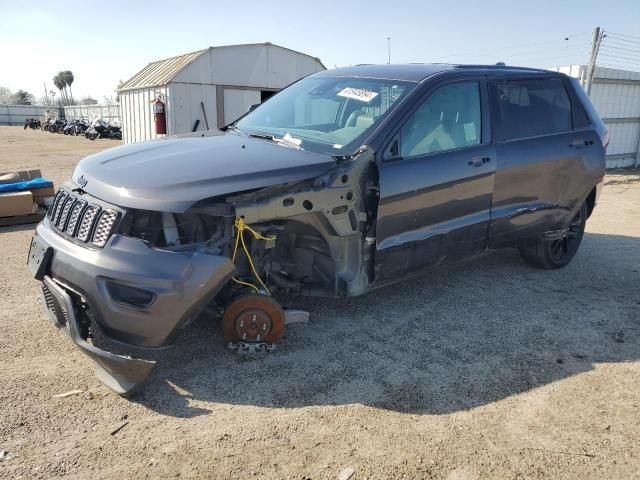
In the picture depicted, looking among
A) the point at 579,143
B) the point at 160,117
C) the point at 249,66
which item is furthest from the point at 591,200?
the point at 249,66

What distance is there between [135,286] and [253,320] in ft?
2.74

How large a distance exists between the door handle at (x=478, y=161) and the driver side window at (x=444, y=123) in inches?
5.2

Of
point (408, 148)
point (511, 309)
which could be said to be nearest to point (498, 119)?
point (408, 148)

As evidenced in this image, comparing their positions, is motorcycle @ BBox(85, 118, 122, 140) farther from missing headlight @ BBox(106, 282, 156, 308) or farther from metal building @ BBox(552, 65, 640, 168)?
missing headlight @ BBox(106, 282, 156, 308)

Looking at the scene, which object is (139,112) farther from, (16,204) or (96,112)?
(96,112)

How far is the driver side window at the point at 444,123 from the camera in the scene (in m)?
3.83

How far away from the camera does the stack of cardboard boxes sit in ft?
22.2

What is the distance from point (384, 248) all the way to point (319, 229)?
1.72ft

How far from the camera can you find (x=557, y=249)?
5.44 meters

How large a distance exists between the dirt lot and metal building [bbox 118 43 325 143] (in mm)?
9314

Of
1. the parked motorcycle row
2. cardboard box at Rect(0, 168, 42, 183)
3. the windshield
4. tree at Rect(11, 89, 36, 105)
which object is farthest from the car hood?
tree at Rect(11, 89, 36, 105)

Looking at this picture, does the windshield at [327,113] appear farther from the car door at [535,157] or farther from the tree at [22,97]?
the tree at [22,97]

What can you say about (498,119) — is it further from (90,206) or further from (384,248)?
(90,206)

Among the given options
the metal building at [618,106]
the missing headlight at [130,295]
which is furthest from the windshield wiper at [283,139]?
the metal building at [618,106]
